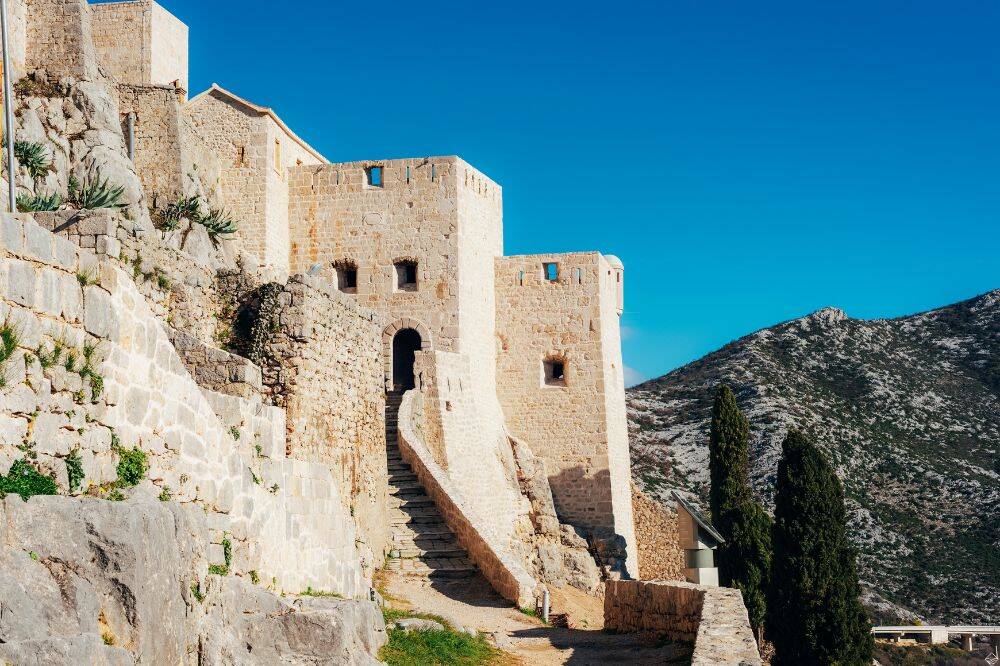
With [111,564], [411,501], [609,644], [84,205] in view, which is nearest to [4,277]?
[111,564]

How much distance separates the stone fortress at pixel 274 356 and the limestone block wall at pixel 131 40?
2.3 inches

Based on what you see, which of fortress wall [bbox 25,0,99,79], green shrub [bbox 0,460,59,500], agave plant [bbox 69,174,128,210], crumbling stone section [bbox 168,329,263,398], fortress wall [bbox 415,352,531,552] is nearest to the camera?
green shrub [bbox 0,460,59,500]

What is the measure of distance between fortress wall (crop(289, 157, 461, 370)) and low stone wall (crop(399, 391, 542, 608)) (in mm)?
5174

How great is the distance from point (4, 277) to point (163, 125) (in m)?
21.8

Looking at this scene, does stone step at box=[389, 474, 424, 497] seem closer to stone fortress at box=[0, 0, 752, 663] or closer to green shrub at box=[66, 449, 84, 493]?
stone fortress at box=[0, 0, 752, 663]

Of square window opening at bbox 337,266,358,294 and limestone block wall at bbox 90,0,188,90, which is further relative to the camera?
limestone block wall at bbox 90,0,188,90

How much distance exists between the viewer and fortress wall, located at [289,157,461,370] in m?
26.7

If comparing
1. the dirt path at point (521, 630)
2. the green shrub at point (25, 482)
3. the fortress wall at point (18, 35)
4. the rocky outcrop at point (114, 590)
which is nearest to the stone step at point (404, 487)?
the dirt path at point (521, 630)

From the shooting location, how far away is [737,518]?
2414 centimetres

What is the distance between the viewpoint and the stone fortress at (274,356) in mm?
6676

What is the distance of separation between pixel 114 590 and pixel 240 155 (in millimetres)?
22220

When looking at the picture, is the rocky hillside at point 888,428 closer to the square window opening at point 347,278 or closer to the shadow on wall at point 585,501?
the shadow on wall at point 585,501

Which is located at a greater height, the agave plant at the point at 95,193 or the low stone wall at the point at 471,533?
the agave plant at the point at 95,193

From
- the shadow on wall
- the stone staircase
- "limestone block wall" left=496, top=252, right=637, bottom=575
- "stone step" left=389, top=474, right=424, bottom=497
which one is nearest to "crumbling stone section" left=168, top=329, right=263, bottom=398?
the stone staircase
